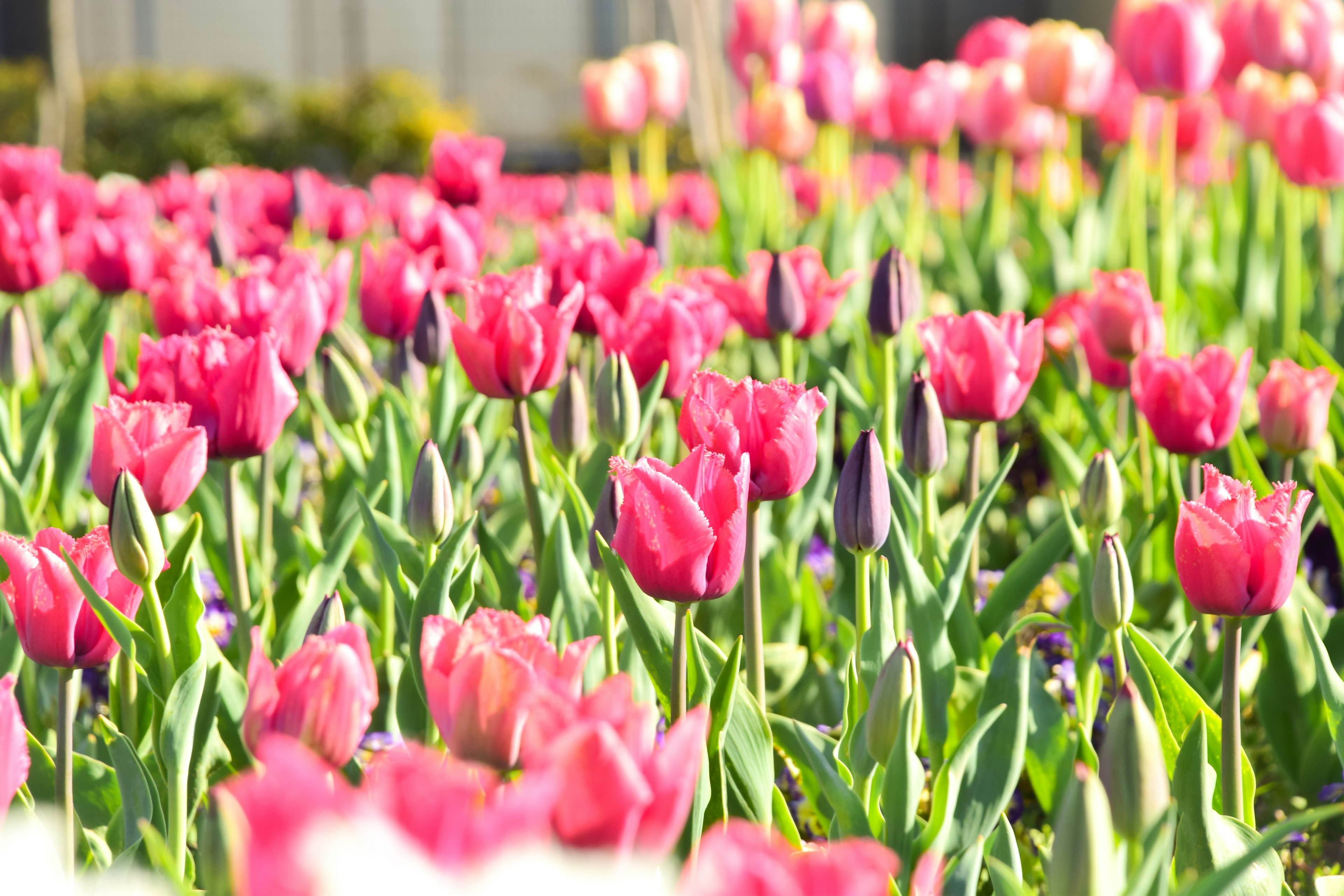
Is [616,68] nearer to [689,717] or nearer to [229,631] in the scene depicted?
[229,631]

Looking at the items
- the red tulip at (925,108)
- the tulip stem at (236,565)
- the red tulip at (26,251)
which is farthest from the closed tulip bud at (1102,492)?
the red tulip at (925,108)

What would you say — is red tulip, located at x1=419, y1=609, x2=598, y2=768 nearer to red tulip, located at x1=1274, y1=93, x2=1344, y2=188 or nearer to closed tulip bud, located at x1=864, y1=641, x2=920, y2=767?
closed tulip bud, located at x1=864, y1=641, x2=920, y2=767

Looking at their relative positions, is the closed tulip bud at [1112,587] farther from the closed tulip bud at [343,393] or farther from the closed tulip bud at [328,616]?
the closed tulip bud at [343,393]

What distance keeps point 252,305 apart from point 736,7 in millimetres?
2929

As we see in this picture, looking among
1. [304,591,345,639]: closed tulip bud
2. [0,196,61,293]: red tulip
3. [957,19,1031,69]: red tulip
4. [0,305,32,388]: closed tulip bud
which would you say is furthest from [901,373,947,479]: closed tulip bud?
[957,19,1031,69]: red tulip

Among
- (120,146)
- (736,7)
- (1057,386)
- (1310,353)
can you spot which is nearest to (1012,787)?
(1310,353)

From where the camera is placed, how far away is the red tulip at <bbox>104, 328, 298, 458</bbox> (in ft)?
4.52

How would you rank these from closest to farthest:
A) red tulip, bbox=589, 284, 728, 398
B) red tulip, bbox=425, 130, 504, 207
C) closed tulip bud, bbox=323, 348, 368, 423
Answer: red tulip, bbox=589, 284, 728, 398 < closed tulip bud, bbox=323, 348, 368, 423 < red tulip, bbox=425, 130, 504, 207

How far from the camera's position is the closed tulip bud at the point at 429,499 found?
4.50ft

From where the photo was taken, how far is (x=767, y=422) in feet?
3.95

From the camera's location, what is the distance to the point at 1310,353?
7.55 ft

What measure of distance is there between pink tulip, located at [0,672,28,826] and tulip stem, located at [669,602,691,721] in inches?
20.6

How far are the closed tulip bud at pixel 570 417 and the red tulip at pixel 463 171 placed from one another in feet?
6.10

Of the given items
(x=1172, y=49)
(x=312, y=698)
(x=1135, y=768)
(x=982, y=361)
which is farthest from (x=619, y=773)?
(x=1172, y=49)
